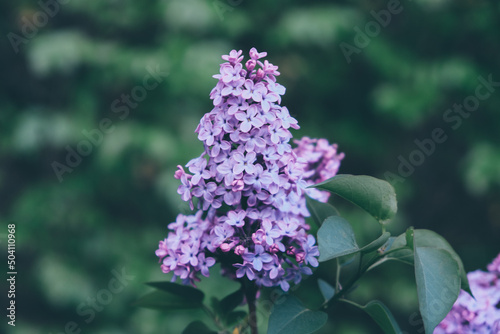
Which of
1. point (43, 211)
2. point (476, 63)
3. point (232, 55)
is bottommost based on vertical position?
point (43, 211)

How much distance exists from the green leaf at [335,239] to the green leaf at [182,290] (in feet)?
0.67

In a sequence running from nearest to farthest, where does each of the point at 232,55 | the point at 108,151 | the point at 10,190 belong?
1. the point at 232,55
2. the point at 108,151
3. the point at 10,190

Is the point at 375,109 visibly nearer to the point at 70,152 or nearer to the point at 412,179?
the point at 412,179

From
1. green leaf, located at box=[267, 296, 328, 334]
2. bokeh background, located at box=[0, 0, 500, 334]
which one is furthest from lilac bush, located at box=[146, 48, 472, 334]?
bokeh background, located at box=[0, 0, 500, 334]

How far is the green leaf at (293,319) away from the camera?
594mm

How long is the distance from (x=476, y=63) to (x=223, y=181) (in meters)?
2.61

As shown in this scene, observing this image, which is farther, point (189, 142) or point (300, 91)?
point (300, 91)

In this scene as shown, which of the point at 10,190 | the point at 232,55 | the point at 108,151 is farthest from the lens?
the point at 10,190

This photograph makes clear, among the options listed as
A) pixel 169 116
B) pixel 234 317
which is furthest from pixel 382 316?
pixel 169 116

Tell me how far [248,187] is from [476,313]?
365 millimetres

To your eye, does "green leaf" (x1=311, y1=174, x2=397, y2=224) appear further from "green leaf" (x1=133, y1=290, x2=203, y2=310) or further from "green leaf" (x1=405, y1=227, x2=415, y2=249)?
"green leaf" (x1=133, y1=290, x2=203, y2=310)

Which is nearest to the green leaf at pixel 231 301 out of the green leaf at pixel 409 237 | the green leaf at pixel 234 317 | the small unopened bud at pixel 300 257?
the green leaf at pixel 234 317

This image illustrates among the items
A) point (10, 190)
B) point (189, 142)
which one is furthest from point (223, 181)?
point (10, 190)

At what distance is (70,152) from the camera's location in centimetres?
273
